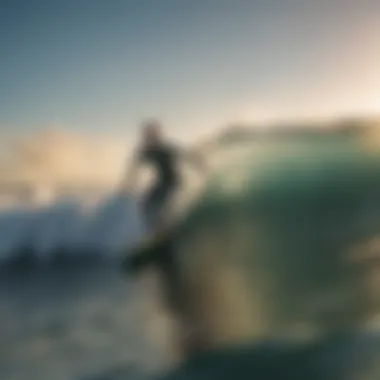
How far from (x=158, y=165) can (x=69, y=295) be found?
29 centimetres

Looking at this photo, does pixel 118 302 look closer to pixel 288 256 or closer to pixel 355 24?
pixel 288 256

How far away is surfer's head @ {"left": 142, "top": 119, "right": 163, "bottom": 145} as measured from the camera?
4.39 ft

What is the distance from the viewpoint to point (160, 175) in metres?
1.33

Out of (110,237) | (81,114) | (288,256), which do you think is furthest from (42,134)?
(288,256)

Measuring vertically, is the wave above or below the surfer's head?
below

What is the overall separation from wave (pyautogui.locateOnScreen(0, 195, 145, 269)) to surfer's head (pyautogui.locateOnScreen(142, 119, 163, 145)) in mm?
119

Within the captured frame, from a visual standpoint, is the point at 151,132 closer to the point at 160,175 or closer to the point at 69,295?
the point at 160,175

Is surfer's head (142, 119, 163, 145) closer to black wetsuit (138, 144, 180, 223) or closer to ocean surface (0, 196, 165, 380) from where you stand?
black wetsuit (138, 144, 180, 223)

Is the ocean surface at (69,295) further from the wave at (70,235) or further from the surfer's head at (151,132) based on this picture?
the surfer's head at (151,132)

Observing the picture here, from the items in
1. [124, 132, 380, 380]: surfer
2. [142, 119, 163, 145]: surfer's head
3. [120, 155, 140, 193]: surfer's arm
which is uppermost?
[142, 119, 163, 145]: surfer's head

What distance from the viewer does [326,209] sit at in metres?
1.33

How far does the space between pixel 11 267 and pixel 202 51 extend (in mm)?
544

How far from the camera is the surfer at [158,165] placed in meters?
1.32

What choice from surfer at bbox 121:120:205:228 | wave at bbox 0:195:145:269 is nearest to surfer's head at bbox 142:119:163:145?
surfer at bbox 121:120:205:228
